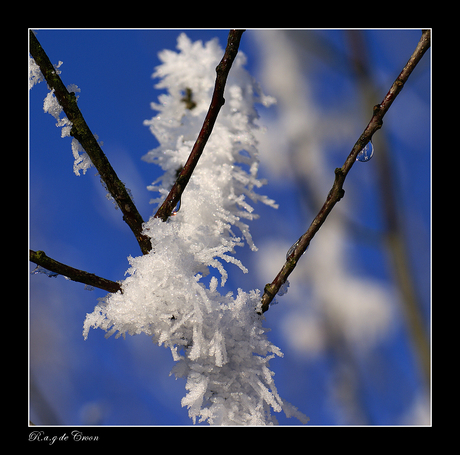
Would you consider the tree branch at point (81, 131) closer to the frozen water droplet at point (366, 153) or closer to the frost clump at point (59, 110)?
the frost clump at point (59, 110)

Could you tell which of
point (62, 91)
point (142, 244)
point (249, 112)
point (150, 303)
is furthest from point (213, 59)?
point (150, 303)

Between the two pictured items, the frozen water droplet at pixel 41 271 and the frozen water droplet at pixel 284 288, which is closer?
the frozen water droplet at pixel 41 271

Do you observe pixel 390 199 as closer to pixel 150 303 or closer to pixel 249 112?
pixel 249 112

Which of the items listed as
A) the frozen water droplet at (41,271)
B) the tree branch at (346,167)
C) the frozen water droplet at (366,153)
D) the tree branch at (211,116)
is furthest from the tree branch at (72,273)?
the frozen water droplet at (366,153)

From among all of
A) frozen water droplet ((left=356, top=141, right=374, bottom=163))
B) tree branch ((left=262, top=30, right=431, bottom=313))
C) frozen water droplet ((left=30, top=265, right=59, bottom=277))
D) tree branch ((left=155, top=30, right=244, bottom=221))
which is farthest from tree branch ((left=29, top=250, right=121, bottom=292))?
frozen water droplet ((left=356, top=141, right=374, bottom=163))

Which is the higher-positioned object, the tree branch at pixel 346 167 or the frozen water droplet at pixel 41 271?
the tree branch at pixel 346 167

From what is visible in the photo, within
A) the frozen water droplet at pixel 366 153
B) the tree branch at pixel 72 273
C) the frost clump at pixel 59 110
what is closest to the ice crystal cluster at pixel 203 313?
the tree branch at pixel 72 273
